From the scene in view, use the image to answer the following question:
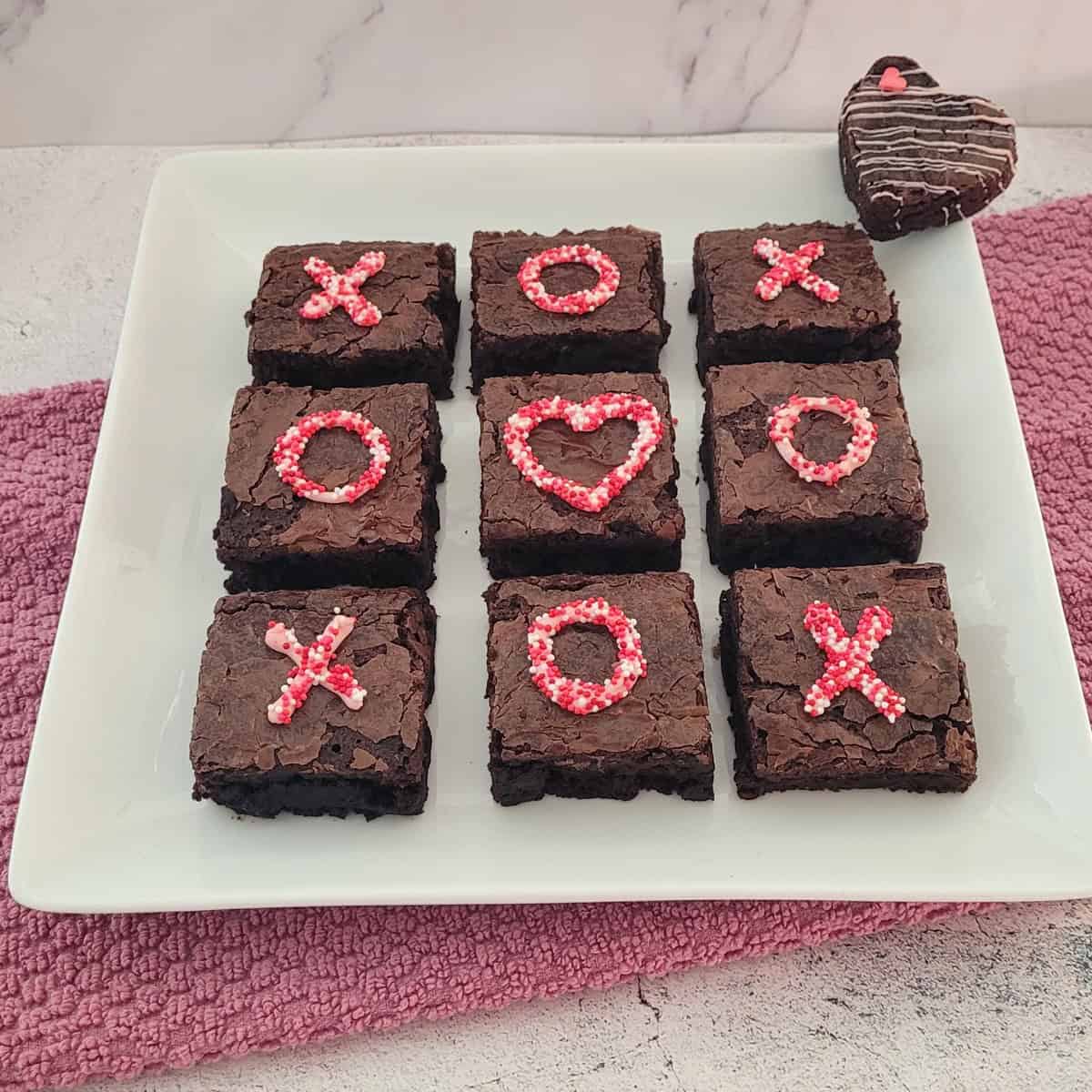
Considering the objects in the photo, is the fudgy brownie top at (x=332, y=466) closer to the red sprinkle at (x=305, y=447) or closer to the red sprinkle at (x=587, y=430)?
the red sprinkle at (x=305, y=447)

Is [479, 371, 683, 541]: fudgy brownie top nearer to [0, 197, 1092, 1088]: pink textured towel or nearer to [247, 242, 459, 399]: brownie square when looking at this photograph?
[247, 242, 459, 399]: brownie square

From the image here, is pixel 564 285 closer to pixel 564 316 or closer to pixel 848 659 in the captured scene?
pixel 564 316

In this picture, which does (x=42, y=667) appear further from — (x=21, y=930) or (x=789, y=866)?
(x=789, y=866)

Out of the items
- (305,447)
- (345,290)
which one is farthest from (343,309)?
(305,447)

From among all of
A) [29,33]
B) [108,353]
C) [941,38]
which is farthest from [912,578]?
[29,33]

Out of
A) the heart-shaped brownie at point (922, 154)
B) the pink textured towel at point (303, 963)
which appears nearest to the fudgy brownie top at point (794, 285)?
the heart-shaped brownie at point (922, 154)
